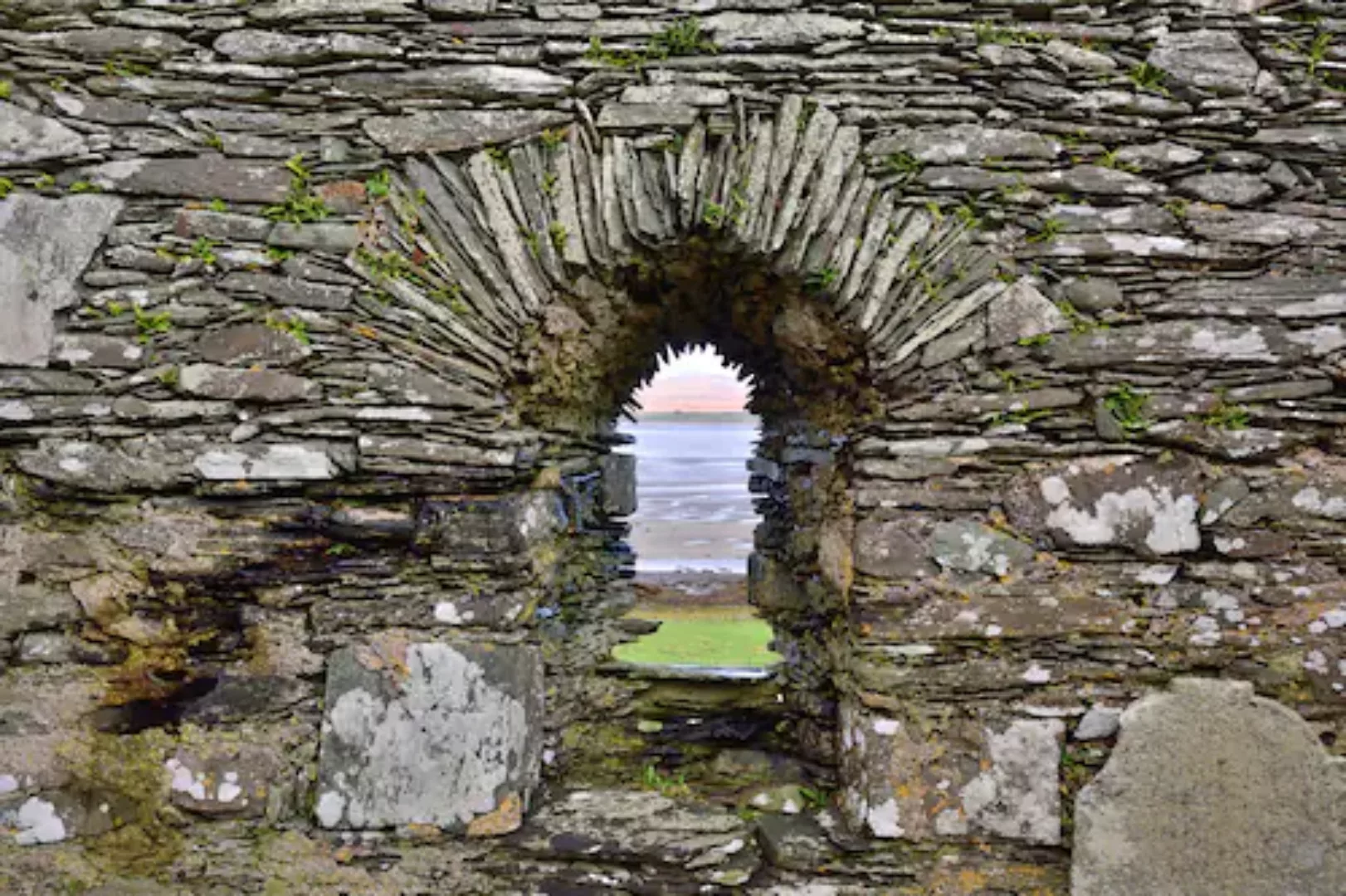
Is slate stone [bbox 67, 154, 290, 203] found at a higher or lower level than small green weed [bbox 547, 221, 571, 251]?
higher

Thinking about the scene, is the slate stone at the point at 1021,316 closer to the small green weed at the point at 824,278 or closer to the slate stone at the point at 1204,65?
the small green weed at the point at 824,278

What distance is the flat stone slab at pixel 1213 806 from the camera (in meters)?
2.45

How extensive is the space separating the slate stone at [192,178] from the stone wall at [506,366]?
1cm

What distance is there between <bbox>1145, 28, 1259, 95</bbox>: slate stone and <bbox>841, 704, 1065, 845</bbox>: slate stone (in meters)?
2.17

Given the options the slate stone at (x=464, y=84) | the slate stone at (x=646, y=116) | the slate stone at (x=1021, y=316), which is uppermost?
the slate stone at (x=464, y=84)

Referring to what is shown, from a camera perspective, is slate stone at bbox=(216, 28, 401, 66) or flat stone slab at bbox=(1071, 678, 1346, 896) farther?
slate stone at bbox=(216, 28, 401, 66)

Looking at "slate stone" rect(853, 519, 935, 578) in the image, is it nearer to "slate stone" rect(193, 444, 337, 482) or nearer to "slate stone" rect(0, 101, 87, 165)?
"slate stone" rect(193, 444, 337, 482)

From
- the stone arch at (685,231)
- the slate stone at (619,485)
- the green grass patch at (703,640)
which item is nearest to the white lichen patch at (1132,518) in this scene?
the stone arch at (685,231)

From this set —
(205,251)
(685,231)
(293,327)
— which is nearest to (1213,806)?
(685,231)

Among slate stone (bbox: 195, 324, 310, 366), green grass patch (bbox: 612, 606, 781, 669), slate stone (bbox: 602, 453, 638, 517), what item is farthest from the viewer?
green grass patch (bbox: 612, 606, 781, 669)

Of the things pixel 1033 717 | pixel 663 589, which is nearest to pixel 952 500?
pixel 1033 717

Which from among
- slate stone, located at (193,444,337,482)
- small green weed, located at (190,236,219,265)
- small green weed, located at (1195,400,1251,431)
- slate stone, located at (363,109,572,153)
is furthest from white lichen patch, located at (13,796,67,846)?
small green weed, located at (1195,400,1251,431)

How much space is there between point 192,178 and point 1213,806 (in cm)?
389

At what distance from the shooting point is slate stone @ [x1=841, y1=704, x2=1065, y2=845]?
2.55 meters
